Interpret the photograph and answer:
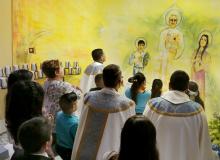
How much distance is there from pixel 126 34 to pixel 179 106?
13.0 ft

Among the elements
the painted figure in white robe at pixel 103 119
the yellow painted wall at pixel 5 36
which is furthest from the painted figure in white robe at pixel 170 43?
the painted figure in white robe at pixel 103 119

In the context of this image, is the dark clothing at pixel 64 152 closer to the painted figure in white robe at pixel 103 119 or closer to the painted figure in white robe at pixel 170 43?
the painted figure in white robe at pixel 103 119

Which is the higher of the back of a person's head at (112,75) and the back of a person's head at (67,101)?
the back of a person's head at (112,75)

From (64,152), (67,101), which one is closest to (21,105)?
(67,101)

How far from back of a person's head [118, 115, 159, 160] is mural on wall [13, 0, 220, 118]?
16.1 feet

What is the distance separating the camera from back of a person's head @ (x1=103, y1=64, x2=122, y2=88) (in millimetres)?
3439

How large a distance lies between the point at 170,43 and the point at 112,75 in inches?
151

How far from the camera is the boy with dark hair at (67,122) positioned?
3678 millimetres

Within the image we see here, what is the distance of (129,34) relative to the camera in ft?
24.2

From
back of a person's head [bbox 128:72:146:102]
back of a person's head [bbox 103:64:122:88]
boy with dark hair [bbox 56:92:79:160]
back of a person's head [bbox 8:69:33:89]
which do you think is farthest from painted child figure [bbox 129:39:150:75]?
back of a person's head [bbox 8:69:33:89]

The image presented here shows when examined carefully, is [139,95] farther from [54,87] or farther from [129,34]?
[129,34]

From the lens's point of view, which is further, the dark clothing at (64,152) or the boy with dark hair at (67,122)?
the dark clothing at (64,152)

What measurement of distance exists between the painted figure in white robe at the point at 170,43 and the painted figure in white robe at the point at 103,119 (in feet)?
12.0

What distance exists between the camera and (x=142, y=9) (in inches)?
282
